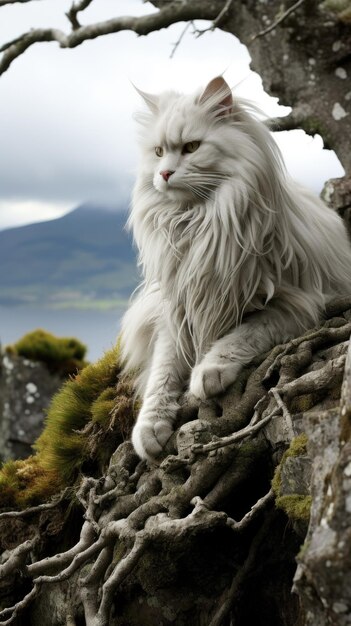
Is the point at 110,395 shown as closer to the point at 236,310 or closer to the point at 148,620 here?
the point at 236,310

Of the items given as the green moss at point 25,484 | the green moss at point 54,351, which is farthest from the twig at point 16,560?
the green moss at point 54,351

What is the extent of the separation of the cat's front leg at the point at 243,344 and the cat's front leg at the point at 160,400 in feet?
0.73

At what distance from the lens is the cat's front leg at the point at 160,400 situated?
444cm

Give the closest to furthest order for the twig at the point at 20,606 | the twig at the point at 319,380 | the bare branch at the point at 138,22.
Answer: the twig at the point at 319,380
the twig at the point at 20,606
the bare branch at the point at 138,22

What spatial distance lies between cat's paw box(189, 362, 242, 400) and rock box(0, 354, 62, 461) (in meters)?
7.84

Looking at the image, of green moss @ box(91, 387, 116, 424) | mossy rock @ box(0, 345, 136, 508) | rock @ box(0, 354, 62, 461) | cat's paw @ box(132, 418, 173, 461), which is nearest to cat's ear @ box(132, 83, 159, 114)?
mossy rock @ box(0, 345, 136, 508)

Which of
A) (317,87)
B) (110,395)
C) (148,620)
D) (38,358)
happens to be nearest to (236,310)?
(110,395)

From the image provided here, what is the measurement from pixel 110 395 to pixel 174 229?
1249 mm

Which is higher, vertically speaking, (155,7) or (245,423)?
(155,7)

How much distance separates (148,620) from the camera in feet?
13.2

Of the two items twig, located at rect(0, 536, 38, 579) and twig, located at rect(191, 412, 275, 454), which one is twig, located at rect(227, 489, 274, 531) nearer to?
twig, located at rect(191, 412, 275, 454)

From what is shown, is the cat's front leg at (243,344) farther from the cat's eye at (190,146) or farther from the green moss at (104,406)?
the cat's eye at (190,146)

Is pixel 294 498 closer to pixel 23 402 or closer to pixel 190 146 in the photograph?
pixel 190 146

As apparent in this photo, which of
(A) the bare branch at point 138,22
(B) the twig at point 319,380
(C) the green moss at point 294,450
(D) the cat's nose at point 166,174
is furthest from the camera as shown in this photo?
(A) the bare branch at point 138,22
